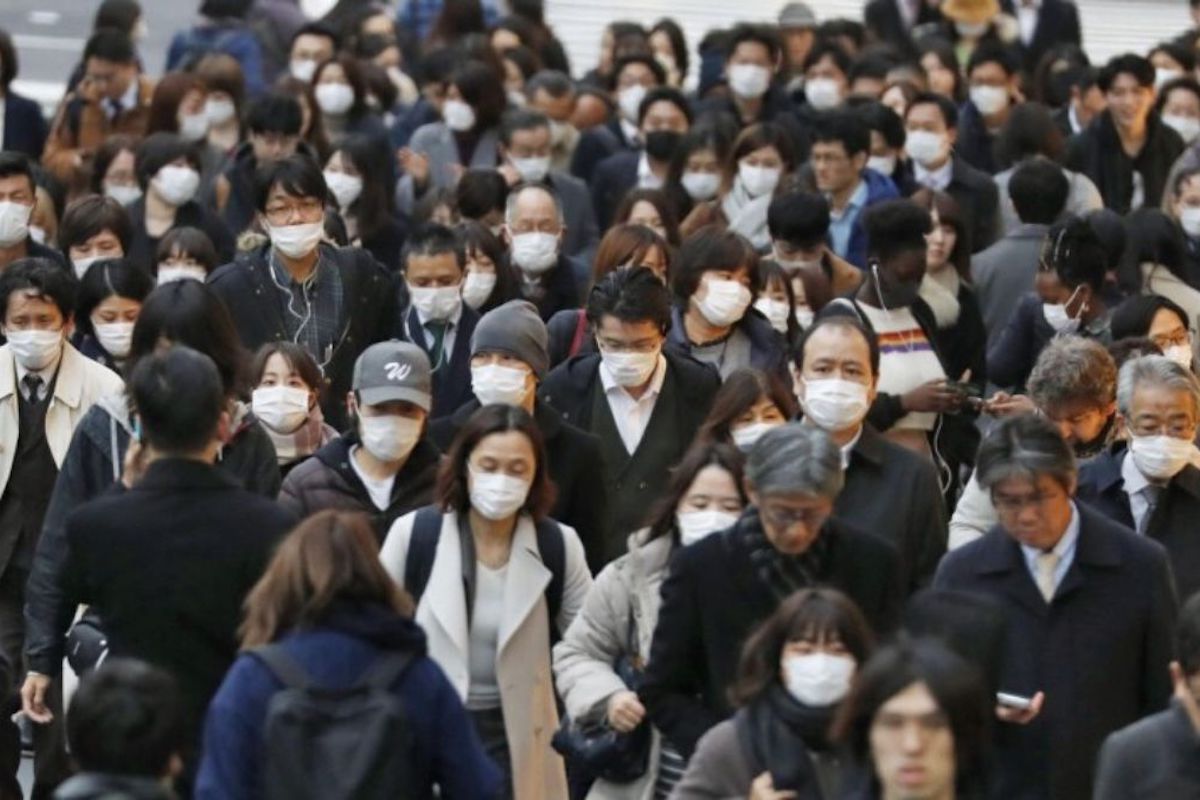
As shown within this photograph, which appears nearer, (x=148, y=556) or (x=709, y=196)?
(x=148, y=556)

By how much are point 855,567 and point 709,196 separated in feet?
27.5

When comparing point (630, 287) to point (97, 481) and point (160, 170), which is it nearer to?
point (97, 481)

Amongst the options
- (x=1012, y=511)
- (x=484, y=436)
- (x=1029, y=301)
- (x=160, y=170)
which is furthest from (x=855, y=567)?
(x=160, y=170)

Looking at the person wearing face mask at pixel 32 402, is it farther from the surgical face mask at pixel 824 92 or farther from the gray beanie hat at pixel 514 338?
the surgical face mask at pixel 824 92

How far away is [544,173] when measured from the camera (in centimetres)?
1819

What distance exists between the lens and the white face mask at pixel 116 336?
525 inches

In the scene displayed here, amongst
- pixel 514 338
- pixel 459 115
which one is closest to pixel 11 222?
pixel 514 338

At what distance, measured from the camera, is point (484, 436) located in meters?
10.6

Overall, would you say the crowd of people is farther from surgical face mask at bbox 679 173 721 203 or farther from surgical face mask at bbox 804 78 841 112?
surgical face mask at bbox 804 78 841 112

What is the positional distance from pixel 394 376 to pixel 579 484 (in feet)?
2.25

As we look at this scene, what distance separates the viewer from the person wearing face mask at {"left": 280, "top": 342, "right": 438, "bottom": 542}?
11.4m

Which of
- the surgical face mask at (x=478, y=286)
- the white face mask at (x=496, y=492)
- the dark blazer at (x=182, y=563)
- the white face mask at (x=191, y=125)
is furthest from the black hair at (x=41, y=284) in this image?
the white face mask at (x=191, y=125)

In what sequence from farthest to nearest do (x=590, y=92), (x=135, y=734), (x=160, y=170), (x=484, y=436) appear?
(x=590, y=92), (x=160, y=170), (x=484, y=436), (x=135, y=734)

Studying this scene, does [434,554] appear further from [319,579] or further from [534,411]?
[319,579]
